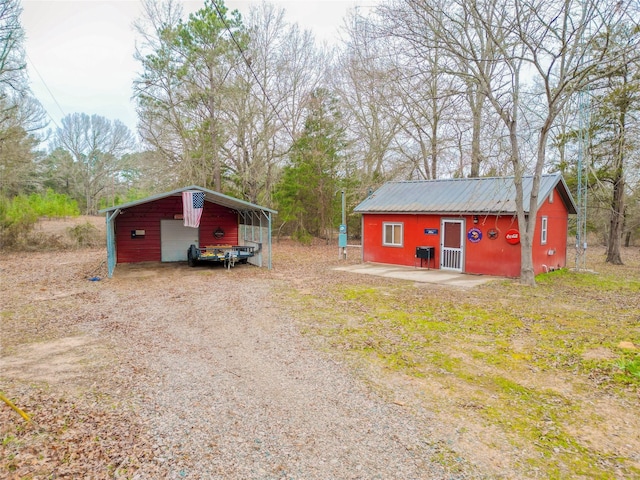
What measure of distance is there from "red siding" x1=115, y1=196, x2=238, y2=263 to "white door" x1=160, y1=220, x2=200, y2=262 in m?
0.18

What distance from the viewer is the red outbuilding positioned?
11.2 metres

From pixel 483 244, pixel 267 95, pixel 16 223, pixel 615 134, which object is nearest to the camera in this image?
pixel 483 244

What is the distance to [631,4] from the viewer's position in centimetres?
666

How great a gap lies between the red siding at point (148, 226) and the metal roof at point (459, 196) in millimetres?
6274

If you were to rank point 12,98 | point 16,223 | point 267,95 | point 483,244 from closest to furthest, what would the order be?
point 483,244 < point 16,223 < point 12,98 < point 267,95

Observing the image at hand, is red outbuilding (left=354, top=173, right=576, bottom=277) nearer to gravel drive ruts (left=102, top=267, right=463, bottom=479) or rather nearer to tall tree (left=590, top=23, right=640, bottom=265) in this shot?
tall tree (left=590, top=23, right=640, bottom=265)

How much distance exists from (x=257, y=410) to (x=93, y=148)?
3562 centimetres

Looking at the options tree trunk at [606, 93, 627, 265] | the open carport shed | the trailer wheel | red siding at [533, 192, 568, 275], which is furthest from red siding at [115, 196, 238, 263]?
tree trunk at [606, 93, 627, 265]

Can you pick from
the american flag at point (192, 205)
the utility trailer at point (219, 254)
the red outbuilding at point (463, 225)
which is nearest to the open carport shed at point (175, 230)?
the utility trailer at point (219, 254)

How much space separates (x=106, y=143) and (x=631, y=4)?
117 ft

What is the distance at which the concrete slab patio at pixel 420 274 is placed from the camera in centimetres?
1039

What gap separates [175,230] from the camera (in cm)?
1448

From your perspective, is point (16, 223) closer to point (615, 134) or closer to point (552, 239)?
point (552, 239)

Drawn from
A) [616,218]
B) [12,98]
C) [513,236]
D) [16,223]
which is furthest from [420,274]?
[12,98]
